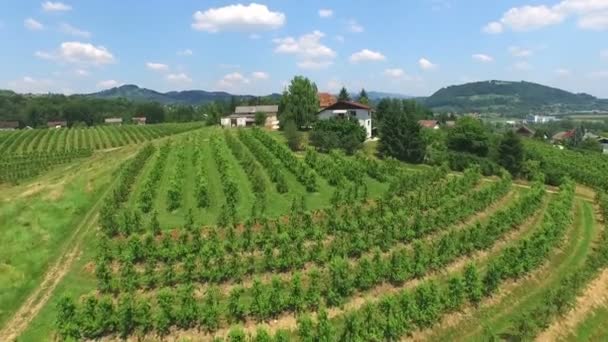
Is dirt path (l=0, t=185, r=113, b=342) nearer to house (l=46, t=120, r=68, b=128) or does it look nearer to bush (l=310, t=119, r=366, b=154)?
bush (l=310, t=119, r=366, b=154)

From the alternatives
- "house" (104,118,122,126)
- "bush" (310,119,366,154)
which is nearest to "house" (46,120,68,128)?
"house" (104,118,122,126)

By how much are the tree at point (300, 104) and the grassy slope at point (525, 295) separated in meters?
45.2

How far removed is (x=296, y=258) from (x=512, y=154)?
137 ft

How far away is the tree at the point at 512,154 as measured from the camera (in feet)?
181

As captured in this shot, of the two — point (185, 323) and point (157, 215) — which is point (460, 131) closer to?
point (157, 215)

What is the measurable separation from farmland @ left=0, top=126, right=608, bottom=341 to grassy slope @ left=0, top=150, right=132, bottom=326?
0.52ft

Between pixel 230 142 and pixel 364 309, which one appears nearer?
pixel 364 309

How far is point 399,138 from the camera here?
5662 centimetres

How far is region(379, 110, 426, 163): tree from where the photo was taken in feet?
185

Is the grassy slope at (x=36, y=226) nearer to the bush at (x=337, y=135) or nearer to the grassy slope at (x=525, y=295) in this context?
the grassy slope at (x=525, y=295)

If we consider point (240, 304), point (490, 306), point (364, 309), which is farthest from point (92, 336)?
point (490, 306)

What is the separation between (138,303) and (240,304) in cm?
470

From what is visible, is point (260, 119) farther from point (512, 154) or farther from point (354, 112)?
point (512, 154)

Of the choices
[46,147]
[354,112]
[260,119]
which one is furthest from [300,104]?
[46,147]
